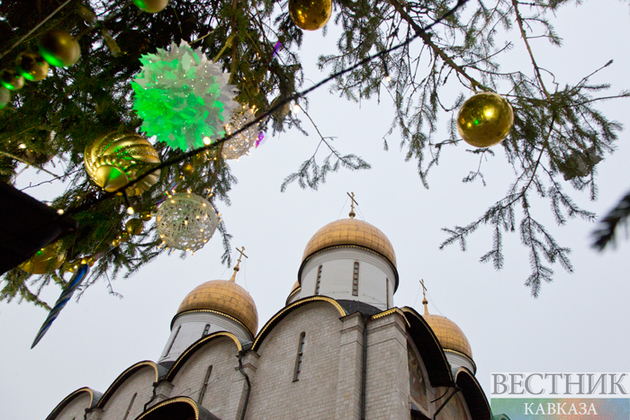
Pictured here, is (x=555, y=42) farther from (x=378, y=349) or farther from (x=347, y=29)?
(x=378, y=349)

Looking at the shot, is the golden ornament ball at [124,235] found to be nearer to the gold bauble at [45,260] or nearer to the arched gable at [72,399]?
the gold bauble at [45,260]

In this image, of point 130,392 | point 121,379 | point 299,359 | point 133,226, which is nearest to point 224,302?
point 121,379

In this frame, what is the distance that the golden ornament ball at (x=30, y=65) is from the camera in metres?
2.04

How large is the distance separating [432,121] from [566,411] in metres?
25.6

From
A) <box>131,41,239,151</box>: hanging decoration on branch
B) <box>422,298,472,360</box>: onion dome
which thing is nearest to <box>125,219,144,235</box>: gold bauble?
<box>131,41,239,151</box>: hanging decoration on branch

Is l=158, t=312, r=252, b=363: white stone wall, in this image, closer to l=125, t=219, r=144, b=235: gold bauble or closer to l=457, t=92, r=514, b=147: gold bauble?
l=125, t=219, r=144, b=235: gold bauble

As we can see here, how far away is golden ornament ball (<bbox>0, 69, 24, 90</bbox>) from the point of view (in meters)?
Result: 2.03

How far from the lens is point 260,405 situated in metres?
9.55

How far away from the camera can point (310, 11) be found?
9.39 ft

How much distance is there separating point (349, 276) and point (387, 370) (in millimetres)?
4866

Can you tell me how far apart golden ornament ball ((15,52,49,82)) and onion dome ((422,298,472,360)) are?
603 inches

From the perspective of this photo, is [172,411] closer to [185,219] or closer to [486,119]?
[185,219]

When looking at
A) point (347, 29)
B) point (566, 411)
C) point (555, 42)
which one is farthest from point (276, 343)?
point (566, 411)

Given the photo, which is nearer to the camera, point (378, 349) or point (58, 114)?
point (58, 114)
